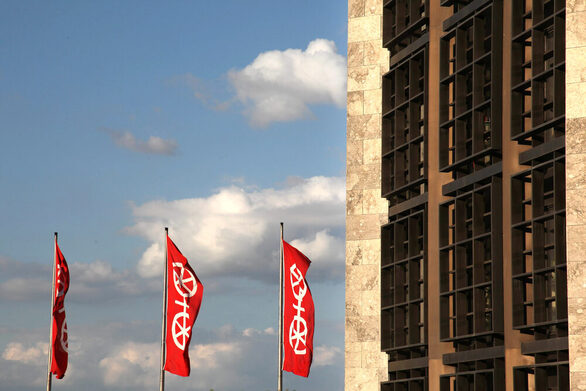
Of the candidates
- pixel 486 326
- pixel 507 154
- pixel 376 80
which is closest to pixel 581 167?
pixel 507 154

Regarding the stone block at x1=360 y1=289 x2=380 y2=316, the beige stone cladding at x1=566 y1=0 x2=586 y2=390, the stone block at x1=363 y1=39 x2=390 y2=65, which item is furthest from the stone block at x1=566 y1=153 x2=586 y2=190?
the stone block at x1=363 y1=39 x2=390 y2=65

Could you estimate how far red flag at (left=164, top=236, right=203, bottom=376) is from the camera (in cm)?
3916

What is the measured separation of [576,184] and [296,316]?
12.7 m

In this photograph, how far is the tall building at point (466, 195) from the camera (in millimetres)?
31141

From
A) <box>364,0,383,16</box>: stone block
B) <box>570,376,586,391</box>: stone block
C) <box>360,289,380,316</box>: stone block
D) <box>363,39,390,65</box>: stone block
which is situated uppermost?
<box>364,0,383,16</box>: stone block

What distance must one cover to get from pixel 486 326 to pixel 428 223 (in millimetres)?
5282

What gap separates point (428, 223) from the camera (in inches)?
1542

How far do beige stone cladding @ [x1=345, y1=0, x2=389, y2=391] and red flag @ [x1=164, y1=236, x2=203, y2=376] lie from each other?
23.8 ft

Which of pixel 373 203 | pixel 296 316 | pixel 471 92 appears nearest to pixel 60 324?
pixel 296 316

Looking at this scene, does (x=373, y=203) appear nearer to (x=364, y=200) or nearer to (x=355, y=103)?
(x=364, y=200)

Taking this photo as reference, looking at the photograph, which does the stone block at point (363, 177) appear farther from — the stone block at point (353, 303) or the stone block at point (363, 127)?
the stone block at point (353, 303)

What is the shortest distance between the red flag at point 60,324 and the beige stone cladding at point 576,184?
928 inches

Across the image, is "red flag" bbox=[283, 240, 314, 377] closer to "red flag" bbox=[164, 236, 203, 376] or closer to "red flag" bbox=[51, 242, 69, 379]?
"red flag" bbox=[164, 236, 203, 376]

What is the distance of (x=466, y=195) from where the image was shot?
119 ft
